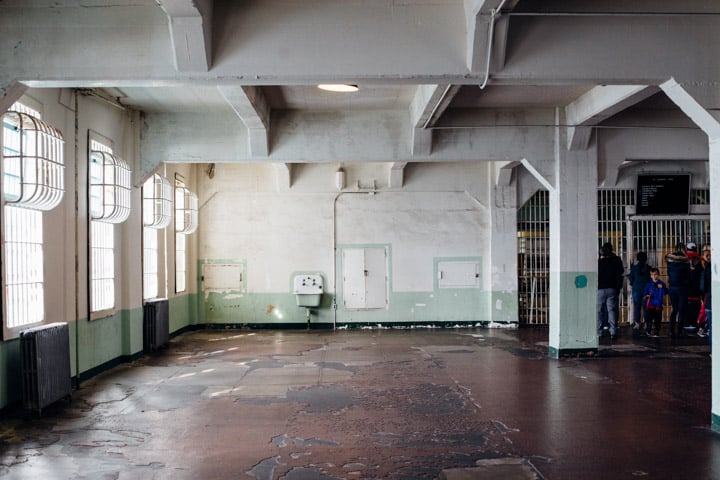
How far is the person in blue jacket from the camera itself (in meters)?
12.4

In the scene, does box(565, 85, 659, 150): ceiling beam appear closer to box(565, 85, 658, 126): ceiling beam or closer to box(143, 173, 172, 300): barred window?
box(565, 85, 658, 126): ceiling beam

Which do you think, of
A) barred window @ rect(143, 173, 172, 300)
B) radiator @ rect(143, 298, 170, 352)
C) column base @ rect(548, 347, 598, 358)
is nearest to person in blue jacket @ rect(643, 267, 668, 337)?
column base @ rect(548, 347, 598, 358)

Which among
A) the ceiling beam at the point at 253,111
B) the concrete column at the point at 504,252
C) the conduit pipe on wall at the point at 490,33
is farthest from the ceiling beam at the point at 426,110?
the concrete column at the point at 504,252

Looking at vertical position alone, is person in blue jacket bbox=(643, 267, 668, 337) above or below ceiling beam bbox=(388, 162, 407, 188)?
below

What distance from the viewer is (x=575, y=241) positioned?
9.80 m

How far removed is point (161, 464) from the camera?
5016mm

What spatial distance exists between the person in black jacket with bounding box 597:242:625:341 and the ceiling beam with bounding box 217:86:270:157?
6592 millimetres

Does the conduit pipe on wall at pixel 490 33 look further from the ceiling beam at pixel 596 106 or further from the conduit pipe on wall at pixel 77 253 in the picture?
the conduit pipe on wall at pixel 77 253

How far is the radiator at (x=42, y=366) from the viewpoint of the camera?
252 inches

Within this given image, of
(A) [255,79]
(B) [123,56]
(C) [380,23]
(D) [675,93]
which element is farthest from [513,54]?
(B) [123,56]

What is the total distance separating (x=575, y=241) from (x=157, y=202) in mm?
6807

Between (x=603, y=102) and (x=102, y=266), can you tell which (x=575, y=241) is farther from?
(x=102, y=266)

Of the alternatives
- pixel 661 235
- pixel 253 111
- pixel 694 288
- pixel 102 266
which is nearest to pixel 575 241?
pixel 694 288

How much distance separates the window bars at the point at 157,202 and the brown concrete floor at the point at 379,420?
2247 mm
